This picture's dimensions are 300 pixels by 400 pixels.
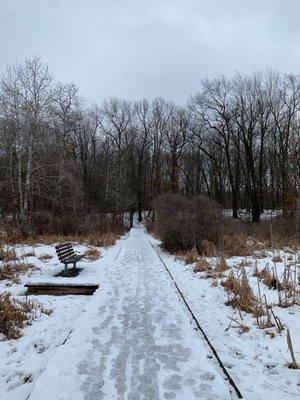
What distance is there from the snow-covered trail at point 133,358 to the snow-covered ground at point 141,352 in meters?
0.01

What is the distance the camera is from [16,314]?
675cm

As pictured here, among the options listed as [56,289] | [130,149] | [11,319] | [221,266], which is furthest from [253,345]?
[130,149]

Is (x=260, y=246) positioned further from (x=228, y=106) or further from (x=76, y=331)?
(x=228, y=106)

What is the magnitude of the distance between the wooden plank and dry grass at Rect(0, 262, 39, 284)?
2.73 feet

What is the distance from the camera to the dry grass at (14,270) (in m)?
10.2

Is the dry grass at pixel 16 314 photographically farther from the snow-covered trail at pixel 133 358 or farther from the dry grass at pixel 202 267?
the dry grass at pixel 202 267

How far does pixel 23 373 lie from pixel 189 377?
202 centimetres

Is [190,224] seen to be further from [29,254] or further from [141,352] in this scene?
[141,352]

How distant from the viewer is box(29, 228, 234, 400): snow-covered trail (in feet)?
14.2

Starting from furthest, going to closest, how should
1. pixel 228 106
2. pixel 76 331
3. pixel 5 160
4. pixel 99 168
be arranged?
pixel 99 168 → pixel 228 106 → pixel 5 160 → pixel 76 331

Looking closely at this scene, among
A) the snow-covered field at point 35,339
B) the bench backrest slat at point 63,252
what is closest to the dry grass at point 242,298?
the snow-covered field at point 35,339

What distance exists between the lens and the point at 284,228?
22594mm

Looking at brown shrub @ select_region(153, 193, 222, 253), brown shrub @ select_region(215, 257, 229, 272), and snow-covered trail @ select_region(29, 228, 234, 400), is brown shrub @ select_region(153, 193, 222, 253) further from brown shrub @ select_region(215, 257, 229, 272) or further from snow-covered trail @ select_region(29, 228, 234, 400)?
snow-covered trail @ select_region(29, 228, 234, 400)

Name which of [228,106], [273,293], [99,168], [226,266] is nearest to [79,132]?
[99,168]
